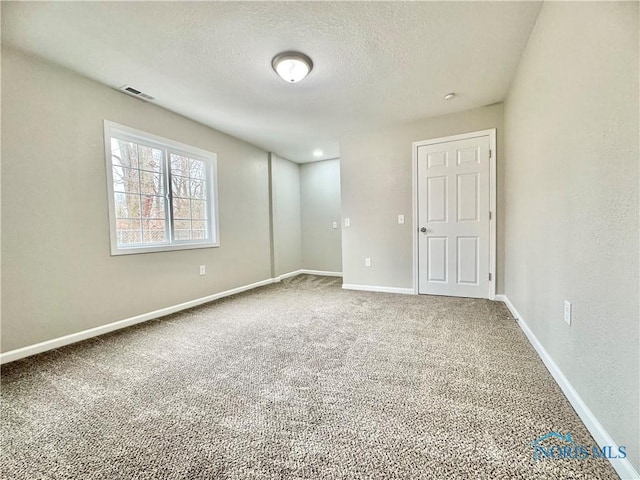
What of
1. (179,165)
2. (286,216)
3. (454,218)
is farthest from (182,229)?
(454,218)

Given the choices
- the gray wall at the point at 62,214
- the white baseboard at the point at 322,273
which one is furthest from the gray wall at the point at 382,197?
the gray wall at the point at 62,214

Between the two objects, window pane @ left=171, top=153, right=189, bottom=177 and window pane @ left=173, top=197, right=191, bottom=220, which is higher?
window pane @ left=171, top=153, right=189, bottom=177

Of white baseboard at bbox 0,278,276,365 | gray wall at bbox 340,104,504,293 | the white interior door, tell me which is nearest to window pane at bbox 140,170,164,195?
white baseboard at bbox 0,278,276,365

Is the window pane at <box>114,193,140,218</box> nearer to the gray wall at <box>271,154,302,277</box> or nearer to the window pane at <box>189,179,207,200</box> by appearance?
the window pane at <box>189,179,207,200</box>

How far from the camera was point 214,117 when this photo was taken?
3.29 m

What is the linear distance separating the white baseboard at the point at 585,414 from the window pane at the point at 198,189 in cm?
382

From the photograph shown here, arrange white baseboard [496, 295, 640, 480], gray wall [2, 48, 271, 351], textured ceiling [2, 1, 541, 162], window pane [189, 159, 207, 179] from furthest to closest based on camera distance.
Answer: window pane [189, 159, 207, 179], gray wall [2, 48, 271, 351], textured ceiling [2, 1, 541, 162], white baseboard [496, 295, 640, 480]

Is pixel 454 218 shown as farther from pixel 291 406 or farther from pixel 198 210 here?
pixel 198 210

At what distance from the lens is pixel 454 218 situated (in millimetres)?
3389

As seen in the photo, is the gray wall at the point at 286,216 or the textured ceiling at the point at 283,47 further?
the gray wall at the point at 286,216

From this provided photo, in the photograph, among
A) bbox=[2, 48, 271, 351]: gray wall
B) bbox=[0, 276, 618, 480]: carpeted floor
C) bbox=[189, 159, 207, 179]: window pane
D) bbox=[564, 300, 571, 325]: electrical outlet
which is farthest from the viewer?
bbox=[189, 159, 207, 179]: window pane

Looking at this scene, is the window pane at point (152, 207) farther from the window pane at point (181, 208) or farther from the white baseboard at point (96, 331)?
the white baseboard at point (96, 331)

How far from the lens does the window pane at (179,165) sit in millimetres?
3238

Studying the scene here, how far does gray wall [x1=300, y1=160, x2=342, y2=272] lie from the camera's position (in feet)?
17.6
